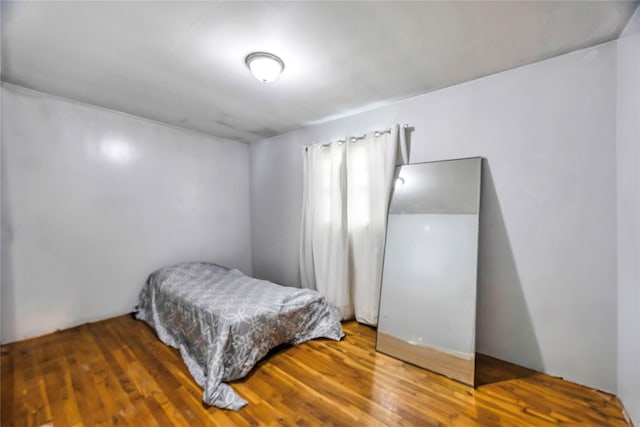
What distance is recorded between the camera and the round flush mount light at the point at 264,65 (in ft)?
5.82

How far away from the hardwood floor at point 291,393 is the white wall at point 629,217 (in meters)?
0.22

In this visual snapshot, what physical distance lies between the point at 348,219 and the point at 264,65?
1677mm

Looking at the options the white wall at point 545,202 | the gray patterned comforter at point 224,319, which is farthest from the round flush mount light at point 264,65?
the gray patterned comforter at point 224,319

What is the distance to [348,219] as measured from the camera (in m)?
2.86

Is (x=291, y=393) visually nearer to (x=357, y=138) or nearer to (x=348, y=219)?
(x=348, y=219)

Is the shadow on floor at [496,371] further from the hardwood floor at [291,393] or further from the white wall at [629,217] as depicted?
the white wall at [629,217]

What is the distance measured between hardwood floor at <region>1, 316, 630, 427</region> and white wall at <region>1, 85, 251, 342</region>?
522mm

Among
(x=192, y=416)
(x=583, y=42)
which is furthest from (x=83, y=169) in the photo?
(x=583, y=42)

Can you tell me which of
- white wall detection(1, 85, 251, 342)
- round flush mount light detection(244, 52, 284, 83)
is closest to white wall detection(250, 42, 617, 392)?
round flush mount light detection(244, 52, 284, 83)

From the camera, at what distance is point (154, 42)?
1.64m

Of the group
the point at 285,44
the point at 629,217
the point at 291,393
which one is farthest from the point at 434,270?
the point at 285,44

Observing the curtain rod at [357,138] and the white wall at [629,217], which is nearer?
the white wall at [629,217]

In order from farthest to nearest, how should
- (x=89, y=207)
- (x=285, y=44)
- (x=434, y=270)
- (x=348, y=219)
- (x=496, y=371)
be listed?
(x=348, y=219), (x=89, y=207), (x=434, y=270), (x=496, y=371), (x=285, y=44)

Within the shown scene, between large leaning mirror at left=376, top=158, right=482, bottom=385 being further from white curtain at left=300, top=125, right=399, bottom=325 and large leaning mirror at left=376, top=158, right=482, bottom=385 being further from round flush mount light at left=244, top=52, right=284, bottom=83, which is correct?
round flush mount light at left=244, top=52, right=284, bottom=83
